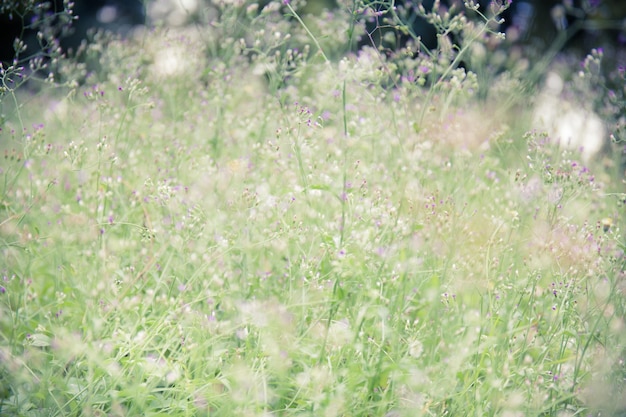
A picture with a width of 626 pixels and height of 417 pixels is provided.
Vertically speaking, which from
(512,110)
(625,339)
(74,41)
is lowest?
(74,41)

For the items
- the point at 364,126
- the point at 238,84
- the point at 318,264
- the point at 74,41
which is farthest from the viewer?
the point at 74,41

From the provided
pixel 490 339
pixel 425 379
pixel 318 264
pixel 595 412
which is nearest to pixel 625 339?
pixel 595 412

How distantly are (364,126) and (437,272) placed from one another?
1259 millimetres

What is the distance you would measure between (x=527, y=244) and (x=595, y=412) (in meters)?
0.90

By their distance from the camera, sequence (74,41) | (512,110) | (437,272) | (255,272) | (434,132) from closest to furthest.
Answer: (437,272), (255,272), (434,132), (512,110), (74,41)

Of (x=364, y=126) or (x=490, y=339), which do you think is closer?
(x=490, y=339)

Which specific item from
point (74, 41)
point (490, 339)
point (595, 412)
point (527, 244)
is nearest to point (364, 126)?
point (527, 244)

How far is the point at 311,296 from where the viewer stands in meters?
2.27

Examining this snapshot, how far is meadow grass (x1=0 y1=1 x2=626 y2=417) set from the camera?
6.34 feet

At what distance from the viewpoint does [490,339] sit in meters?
1.99

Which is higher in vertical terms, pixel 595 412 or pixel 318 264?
pixel 318 264

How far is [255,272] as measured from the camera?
2615 millimetres

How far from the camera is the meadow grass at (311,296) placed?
1.93m

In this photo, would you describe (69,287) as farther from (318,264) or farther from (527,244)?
(527,244)
